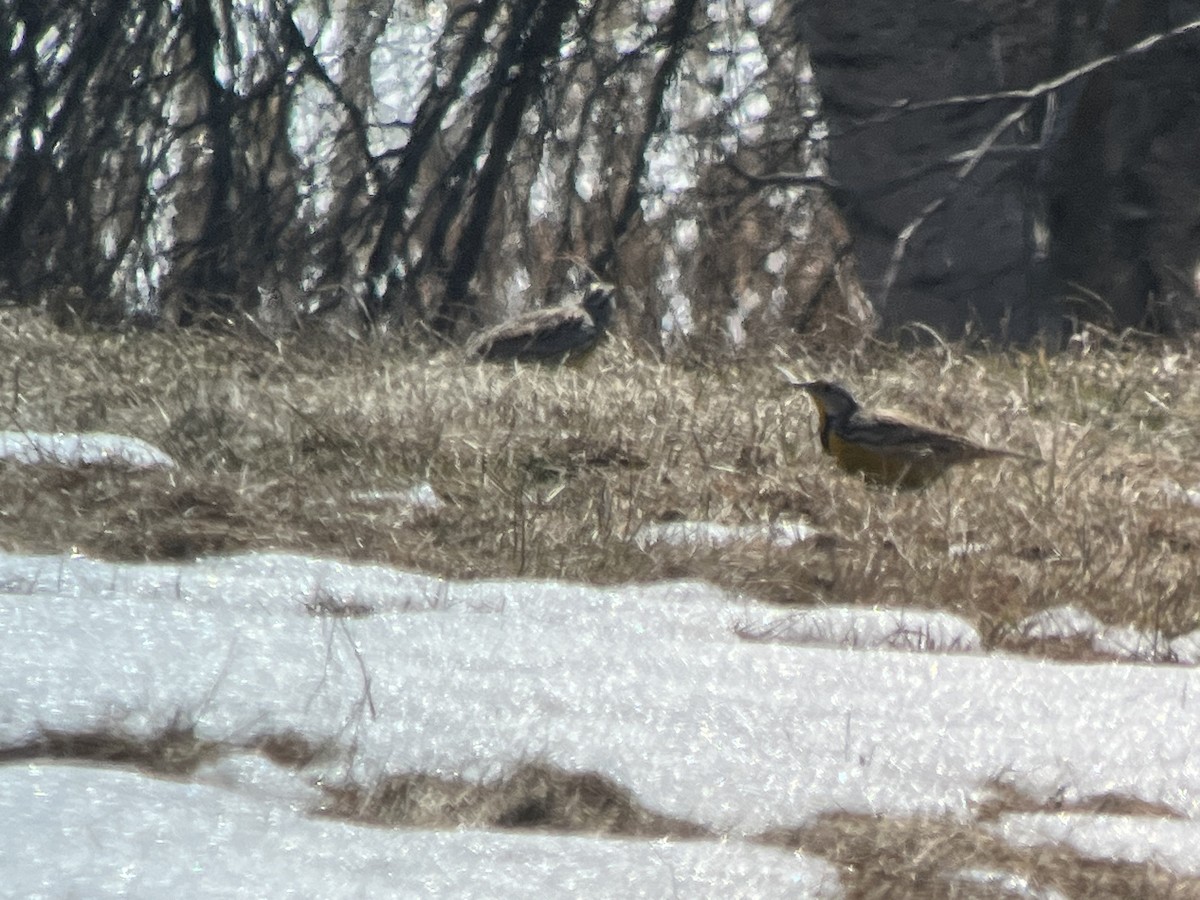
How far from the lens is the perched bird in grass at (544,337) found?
812 centimetres

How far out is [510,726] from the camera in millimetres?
2748

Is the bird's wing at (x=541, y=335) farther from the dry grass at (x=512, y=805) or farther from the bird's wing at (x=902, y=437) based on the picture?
the dry grass at (x=512, y=805)

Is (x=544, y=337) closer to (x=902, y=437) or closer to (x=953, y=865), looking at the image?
(x=902, y=437)

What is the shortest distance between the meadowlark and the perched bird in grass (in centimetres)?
268

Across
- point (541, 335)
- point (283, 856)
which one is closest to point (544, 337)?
point (541, 335)

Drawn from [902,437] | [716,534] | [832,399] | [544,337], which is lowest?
[716,534]

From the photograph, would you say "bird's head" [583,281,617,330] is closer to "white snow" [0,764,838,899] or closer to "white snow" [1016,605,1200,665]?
"white snow" [1016,605,1200,665]

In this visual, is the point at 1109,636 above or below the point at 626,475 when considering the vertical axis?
below

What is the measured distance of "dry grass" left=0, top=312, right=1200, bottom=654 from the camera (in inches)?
170

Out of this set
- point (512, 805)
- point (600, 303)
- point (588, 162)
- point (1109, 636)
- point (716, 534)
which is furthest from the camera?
point (588, 162)

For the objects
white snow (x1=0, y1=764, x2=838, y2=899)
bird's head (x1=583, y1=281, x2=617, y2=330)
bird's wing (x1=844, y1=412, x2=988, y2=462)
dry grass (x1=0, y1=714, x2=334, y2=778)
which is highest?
bird's head (x1=583, y1=281, x2=617, y2=330)

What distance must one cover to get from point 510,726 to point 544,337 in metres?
5.52

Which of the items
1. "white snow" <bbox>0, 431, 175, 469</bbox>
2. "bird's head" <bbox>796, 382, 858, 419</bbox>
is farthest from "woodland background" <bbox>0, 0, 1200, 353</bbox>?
"white snow" <bbox>0, 431, 175, 469</bbox>

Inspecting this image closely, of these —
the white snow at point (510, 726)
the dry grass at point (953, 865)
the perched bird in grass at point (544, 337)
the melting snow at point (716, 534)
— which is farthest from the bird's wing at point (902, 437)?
the dry grass at point (953, 865)
